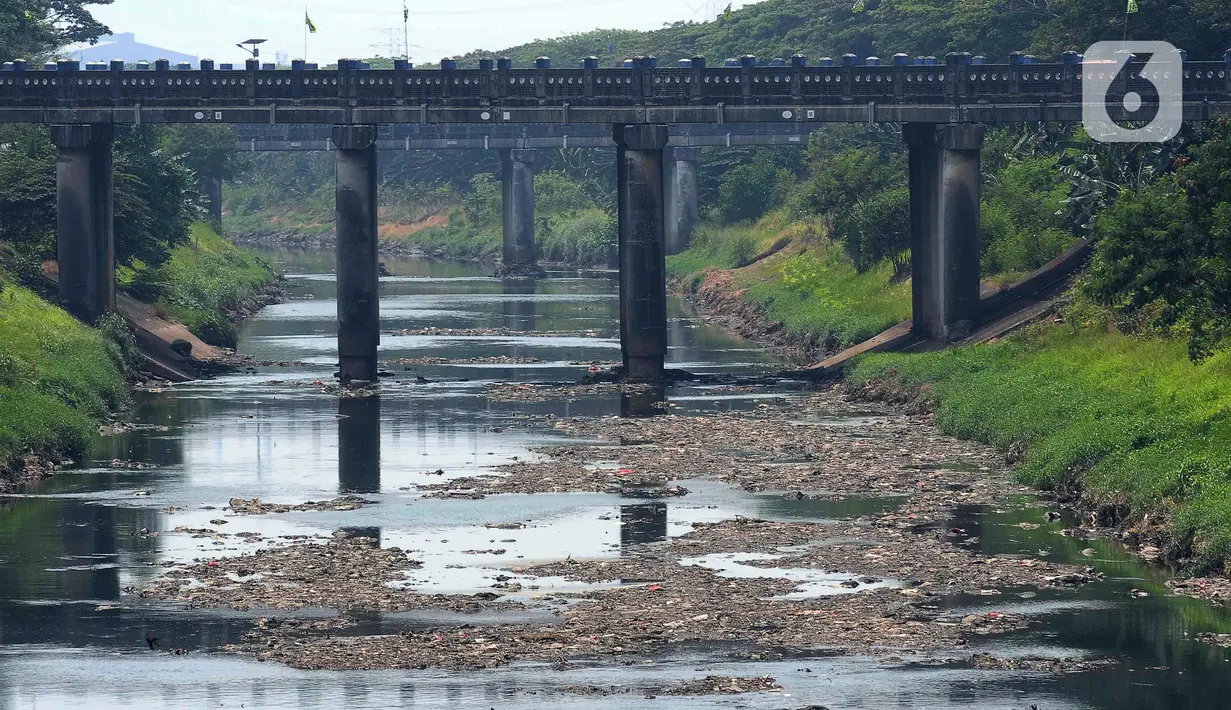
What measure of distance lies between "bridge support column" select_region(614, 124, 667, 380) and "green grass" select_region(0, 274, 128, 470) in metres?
17.5

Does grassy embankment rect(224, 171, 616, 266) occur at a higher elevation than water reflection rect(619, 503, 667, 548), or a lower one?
higher

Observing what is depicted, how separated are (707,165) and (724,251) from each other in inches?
665

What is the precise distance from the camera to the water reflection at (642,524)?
3956 centimetres

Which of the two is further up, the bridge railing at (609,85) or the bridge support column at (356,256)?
the bridge railing at (609,85)

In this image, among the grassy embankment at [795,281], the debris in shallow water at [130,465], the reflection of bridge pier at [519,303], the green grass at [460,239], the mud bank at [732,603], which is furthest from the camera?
the green grass at [460,239]

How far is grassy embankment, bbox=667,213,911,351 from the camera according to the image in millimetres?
77250

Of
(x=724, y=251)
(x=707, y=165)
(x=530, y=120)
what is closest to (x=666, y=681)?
(x=530, y=120)

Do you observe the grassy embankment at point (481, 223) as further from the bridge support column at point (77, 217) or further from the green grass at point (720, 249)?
the bridge support column at point (77, 217)

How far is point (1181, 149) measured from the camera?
68.2 m

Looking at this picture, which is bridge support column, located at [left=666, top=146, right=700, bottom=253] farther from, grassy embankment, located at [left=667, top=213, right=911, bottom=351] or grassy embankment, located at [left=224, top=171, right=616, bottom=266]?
grassy embankment, located at [left=224, top=171, right=616, bottom=266]

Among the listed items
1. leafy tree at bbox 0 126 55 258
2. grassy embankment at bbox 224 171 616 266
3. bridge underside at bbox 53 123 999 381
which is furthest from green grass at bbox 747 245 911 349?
grassy embankment at bbox 224 171 616 266

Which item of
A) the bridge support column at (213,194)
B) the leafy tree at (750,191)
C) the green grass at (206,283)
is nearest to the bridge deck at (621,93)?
the green grass at (206,283)

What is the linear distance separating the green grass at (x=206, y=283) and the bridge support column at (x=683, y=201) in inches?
1064

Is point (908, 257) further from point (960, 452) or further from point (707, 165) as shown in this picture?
point (707, 165)
